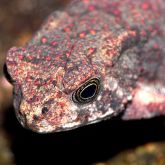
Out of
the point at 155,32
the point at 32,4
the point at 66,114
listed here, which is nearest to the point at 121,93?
the point at 66,114

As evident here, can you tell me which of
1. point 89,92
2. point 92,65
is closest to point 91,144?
point 89,92

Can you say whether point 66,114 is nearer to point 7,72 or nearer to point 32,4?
point 7,72

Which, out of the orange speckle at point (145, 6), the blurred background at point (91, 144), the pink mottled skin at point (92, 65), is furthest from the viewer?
the blurred background at point (91, 144)

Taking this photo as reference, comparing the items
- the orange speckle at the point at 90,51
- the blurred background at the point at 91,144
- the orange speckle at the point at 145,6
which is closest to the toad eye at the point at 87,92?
the orange speckle at the point at 90,51

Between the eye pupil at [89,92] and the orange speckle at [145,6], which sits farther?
the orange speckle at [145,6]

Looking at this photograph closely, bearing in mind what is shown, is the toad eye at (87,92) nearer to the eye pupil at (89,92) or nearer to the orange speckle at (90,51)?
the eye pupil at (89,92)

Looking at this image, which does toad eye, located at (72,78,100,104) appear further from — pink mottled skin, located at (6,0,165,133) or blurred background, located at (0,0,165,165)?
blurred background, located at (0,0,165,165)

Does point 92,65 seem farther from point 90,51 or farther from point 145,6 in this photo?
point 145,6
